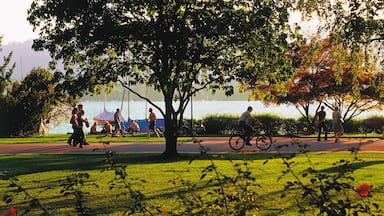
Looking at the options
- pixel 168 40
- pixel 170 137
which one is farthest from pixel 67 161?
pixel 168 40

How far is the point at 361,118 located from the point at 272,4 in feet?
78.2

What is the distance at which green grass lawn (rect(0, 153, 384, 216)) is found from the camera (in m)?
8.21

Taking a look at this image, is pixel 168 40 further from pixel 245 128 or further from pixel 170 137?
pixel 245 128

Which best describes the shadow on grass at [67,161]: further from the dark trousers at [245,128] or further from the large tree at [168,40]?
the dark trousers at [245,128]

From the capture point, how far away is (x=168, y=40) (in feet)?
52.8

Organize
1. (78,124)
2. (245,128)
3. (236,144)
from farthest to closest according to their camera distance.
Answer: (78,124), (236,144), (245,128)

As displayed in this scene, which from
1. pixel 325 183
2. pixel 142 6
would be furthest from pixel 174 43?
pixel 325 183

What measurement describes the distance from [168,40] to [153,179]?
5.47 m

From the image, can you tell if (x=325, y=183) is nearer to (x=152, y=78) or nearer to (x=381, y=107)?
(x=152, y=78)

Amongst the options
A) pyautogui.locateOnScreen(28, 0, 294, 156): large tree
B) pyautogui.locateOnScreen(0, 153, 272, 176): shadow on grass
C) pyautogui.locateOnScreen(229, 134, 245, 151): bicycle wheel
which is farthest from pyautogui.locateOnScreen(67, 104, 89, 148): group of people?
pyautogui.locateOnScreen(229, 134, 245, 151): bicycle wheel

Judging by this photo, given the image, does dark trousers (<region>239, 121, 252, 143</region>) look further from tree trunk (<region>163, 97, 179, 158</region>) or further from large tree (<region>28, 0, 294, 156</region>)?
tree trunk (<region>163, 97, 179, 158</region>)

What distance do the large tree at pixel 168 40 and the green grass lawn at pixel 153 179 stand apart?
2663 mm

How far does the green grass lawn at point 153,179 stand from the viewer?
8.21 metres

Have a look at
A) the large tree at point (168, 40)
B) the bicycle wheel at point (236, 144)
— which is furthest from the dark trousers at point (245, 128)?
the large tree at point (168, 40)
